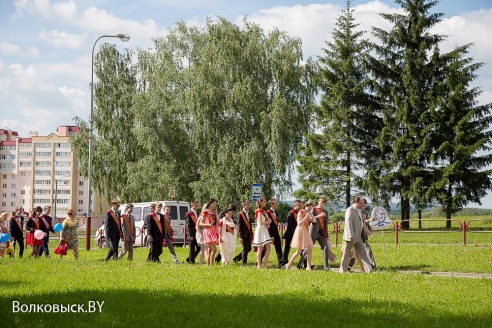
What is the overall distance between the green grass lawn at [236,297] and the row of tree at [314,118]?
2736 centimetres

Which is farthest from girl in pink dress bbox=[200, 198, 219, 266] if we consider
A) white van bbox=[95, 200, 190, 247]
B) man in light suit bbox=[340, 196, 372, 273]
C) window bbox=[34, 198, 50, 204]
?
window bbox=[34, 198, 50, 204]

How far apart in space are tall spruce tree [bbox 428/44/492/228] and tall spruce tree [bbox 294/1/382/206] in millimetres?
4859

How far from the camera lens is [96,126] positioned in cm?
5153

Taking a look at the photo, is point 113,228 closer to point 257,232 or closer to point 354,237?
point 257,232

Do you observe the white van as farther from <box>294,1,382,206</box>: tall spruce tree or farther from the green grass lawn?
the green grass lawn

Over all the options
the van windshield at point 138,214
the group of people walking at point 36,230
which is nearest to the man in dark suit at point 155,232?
the group of people walking at point 36,230

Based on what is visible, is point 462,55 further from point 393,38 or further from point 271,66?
point 271,66

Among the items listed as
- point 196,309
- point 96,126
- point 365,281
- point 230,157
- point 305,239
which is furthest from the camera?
point 96,126

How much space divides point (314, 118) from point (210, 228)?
92.3 feet

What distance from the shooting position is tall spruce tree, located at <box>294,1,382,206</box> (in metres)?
45.2

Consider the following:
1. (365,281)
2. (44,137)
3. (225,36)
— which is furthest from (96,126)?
(44,137)

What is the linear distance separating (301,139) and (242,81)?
17.2ft

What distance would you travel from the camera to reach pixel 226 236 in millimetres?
19234

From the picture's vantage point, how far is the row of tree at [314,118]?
140ft
